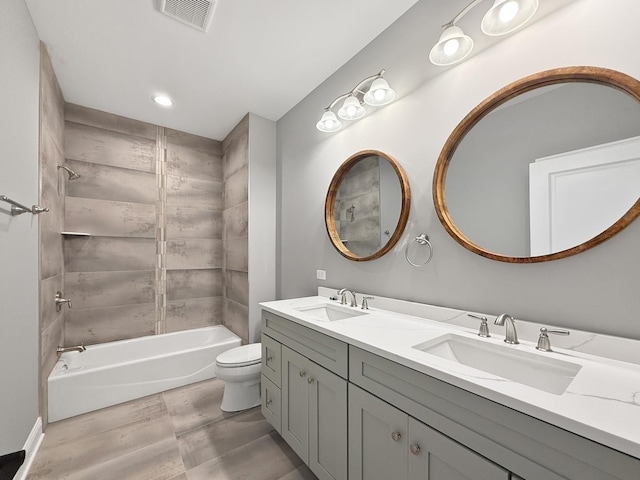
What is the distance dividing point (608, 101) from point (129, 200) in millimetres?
3584

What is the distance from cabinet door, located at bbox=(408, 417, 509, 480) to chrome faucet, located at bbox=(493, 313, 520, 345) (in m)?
0.48

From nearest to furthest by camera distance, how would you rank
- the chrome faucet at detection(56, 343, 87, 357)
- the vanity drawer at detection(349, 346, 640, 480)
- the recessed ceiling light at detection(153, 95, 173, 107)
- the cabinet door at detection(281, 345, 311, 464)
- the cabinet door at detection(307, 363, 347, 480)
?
the vanity drawer at detection(349, 346, 640, 480) → the cabinet door at detection(307, 363, 347, 480) → the cabinet door at detection(281, 345, 311, 464) → the chrome faucet at detection(56, 343, 87, 357) → the recessed ceiling light at detection(153, 95, 173, 107)

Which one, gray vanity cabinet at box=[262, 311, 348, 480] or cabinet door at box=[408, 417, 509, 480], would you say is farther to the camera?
gray vanity cabinet at box=[262, 311, 348, 480]

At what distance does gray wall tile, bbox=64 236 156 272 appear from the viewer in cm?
253

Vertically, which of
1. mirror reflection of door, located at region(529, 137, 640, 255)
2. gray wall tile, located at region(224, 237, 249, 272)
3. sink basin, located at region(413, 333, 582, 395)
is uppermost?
mirror reflection of door, located at region(529, 137, 640, 255)

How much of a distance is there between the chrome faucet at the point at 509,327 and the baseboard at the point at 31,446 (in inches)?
96.0

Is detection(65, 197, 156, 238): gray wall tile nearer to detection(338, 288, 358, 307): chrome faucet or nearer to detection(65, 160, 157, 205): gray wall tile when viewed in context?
detection(65, 160, 157, 205): gray wall tile

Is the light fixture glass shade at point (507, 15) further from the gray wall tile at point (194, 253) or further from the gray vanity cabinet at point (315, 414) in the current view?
the gray wall tile at point (194, 253)

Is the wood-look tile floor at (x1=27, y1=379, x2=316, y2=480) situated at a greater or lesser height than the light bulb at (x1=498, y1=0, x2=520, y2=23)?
lesser

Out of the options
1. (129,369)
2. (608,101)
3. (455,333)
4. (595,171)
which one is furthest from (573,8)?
(129,369)

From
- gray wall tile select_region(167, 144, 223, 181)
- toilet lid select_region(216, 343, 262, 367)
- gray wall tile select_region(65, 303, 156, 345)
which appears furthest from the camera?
gray wall tile select_region(167, 144, 223, 181)

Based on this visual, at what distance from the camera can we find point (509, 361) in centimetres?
99

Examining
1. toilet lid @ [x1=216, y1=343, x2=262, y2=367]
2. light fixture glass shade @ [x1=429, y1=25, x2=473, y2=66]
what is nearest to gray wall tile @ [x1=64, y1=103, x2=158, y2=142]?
toilet lid @ [x1=216, y1=343, x2=262, y2=367]

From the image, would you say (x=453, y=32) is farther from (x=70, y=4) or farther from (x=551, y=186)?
(x=70, y=4)
